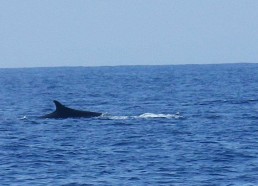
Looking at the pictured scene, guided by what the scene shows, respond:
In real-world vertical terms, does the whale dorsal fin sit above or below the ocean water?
above

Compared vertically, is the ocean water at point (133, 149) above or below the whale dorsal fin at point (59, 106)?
below

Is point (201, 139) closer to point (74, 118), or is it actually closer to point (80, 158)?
point (80, 158)

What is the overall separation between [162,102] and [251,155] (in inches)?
1140

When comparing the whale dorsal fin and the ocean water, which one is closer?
the ocean water

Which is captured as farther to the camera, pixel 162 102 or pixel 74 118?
pixel 162 102

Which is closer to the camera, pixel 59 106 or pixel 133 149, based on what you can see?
pixel 133 149

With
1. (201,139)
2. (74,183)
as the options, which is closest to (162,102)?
(201,139)

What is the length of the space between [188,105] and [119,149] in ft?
74.7

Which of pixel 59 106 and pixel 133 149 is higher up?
pixel 59 106

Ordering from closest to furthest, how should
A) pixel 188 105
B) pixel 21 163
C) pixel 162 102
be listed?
pixel 21 163
pixel 188 105
pixel 162 102

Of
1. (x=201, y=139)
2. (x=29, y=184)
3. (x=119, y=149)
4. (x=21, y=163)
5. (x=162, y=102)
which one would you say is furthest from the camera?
(x=162, y=102)

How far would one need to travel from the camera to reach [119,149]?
30031 millimetres

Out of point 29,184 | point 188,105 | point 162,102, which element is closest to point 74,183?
point 29,184

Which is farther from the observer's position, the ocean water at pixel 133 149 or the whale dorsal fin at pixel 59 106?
the whale dorsal fin at pixel 59 106
